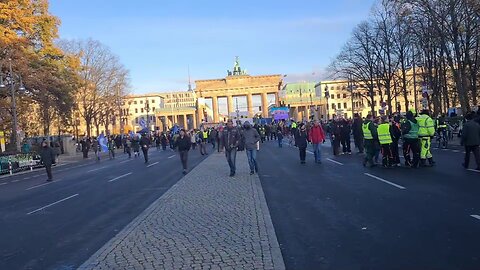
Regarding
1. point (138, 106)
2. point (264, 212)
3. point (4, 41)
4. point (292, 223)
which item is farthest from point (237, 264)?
point (138, 106)

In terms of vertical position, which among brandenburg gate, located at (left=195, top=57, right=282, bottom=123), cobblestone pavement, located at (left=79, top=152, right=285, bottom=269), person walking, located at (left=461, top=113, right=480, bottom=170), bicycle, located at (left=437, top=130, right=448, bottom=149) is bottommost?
cobblestone pavement, located at (left=79, top=152, right=285, bottom=269)

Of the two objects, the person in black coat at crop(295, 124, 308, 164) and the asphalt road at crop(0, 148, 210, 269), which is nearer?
the asphalt road at crop(0, 148, 210, 269)

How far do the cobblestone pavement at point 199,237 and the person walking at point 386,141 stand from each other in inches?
231

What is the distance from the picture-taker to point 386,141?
16484 millimetres

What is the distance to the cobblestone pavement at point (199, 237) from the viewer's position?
20.9 ft

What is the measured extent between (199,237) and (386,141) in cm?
1028

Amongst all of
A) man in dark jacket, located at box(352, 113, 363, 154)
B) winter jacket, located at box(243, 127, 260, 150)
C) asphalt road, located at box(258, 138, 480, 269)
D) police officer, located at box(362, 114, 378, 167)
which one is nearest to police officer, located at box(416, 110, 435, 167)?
asphalt road, located at box(258, 138, 480, 269)

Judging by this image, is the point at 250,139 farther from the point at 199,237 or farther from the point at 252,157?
the point at 199,237

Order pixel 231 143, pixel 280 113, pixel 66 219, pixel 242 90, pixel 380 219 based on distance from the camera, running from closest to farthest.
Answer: pixel 380 219
pixel 66 219
pixel 231 143
pixel 280 113
pixel 242 90

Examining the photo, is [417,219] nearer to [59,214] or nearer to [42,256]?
[42,256]

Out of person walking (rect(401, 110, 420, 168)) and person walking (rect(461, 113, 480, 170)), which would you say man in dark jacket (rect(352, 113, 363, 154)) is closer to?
person walking (rect(401, 110, 420, 168))

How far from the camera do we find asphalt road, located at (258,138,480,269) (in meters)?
6.21

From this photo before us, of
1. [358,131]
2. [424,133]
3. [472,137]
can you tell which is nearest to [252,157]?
[424,133]

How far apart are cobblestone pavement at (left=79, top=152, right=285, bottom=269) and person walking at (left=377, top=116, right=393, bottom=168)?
5.88 metres
